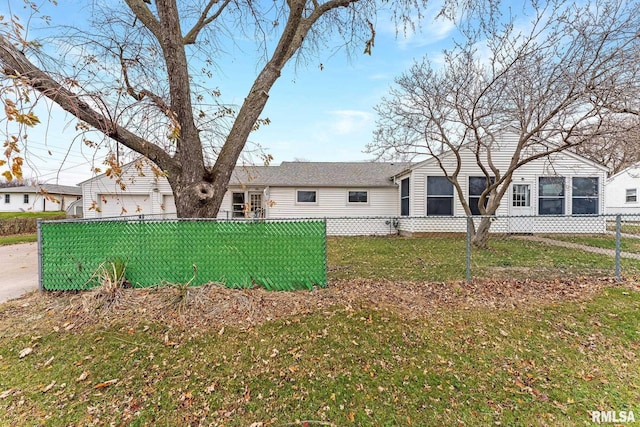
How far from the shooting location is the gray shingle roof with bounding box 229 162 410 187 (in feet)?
44.7

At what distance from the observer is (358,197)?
45.8 feet

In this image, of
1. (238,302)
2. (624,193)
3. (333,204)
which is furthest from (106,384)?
(624,193)

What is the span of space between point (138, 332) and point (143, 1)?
224 inches

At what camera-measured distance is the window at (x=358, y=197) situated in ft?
45.6

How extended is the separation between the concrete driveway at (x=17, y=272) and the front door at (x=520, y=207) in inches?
572

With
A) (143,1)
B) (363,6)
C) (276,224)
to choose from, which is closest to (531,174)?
(363,6)

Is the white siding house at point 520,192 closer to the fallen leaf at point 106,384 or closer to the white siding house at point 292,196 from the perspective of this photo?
the white siding house at point 292,196

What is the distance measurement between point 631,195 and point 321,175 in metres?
21.0

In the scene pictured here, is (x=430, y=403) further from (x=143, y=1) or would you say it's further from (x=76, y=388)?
(x=143, y=1)

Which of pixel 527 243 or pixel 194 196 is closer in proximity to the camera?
pixel 194 196

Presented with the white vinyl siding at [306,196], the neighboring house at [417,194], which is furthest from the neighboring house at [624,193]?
the white vinyl siding at [306,196]

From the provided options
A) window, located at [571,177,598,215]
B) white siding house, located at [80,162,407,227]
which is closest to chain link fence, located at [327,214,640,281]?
window, located at [571,177,598,215]

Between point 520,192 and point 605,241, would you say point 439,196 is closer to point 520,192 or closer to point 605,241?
point 520,192

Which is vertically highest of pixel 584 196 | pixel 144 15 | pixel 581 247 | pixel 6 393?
pixel 144 15
